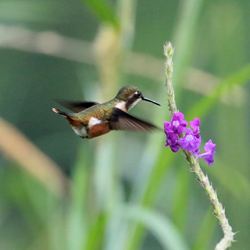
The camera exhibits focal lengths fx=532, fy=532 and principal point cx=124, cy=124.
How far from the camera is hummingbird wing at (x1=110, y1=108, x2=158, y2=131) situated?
5.36 feet

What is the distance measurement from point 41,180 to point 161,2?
2962mm

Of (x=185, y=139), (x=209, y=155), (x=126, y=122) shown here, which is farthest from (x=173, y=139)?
(x=126, y=122)

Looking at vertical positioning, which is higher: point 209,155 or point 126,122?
point 126,122

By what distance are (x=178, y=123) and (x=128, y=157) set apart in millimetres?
2595

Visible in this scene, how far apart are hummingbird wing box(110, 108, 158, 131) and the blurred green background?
559 millimetres

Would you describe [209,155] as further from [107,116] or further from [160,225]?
[160,225]

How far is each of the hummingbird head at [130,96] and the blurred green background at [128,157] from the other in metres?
0.49

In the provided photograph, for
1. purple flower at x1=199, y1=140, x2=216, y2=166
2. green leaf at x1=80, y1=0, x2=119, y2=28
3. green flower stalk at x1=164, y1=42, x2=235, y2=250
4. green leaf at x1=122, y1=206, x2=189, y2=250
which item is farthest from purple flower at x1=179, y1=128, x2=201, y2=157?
green leaf at x1=80, y1=0, x2=119, y2=28

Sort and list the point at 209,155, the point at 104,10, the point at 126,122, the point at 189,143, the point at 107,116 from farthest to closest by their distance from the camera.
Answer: the point at 104,10 < the point at 107,116 < the point at 126,122 < the point at 209,155 < the point at 189,143

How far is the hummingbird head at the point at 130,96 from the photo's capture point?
5.98ft

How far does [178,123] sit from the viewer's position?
1347mm

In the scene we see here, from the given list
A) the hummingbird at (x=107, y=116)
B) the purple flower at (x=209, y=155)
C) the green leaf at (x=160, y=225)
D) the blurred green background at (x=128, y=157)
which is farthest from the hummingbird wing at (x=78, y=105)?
the purple flower at (x=209, y=155)

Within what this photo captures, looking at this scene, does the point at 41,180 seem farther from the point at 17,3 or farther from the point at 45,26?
the point at 45,26

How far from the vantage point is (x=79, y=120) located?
6.32ft
